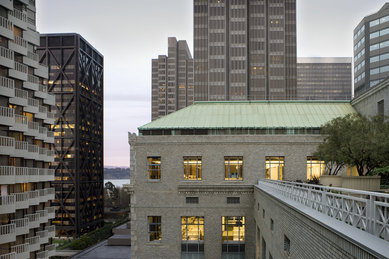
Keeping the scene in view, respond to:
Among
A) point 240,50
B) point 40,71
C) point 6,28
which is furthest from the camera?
point 240,50

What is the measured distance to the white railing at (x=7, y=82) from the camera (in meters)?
28.9

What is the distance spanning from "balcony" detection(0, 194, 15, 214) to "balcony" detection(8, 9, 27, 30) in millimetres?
16371

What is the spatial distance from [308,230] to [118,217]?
4902 inches

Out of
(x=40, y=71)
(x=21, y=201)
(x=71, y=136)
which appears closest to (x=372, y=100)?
(x=40, y=71)

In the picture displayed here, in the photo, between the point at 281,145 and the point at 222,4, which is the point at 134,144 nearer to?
the point at 281,145

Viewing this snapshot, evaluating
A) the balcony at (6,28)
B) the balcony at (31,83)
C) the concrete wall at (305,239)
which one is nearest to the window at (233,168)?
the concrete wall at (305,239)

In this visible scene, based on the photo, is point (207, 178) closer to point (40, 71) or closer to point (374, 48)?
point (40, 71)

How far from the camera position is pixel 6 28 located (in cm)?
2958

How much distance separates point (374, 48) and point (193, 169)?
8790 centimetres

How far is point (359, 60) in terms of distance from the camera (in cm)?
10731

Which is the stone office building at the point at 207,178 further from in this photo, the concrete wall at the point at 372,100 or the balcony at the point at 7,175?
the balcony at the point at 7,175

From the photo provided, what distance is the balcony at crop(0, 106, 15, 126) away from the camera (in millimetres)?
28272

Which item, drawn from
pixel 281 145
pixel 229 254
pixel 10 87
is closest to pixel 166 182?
pixel 229 254

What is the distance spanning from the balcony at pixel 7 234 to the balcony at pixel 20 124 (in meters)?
8.64
